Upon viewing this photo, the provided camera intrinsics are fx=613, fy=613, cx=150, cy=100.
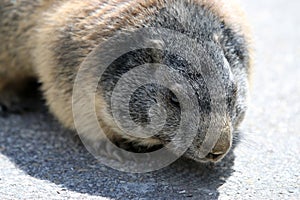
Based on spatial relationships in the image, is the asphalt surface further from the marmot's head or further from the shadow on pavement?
the marmot's head

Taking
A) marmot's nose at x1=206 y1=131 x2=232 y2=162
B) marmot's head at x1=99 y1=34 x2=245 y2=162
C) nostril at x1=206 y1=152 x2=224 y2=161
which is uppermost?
marmot's head at x1=99 y1=34 x2=245 y2=162

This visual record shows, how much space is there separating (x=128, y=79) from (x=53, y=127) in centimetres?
140

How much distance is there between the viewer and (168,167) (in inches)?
207

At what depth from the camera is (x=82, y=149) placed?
5598 millimetres

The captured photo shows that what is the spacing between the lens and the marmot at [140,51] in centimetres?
484

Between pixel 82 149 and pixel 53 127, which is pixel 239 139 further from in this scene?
pixel 53 127

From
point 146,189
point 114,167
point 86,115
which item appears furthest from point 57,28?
point 146,189

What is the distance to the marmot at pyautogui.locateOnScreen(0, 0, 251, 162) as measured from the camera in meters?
4.84

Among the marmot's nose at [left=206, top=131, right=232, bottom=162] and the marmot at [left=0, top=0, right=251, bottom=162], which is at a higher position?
the marmot at [left=0, top=0, right=251, bottom=162]

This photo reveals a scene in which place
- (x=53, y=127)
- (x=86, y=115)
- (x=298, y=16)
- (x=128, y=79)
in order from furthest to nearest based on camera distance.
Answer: (x=298, y=16) → (x=53, y=127) → (x=86, y=115) → (x=128, y=79)

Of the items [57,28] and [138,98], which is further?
[57,28]

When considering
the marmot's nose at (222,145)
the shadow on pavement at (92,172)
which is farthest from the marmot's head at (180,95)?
the shadow on pavement at (92,172)

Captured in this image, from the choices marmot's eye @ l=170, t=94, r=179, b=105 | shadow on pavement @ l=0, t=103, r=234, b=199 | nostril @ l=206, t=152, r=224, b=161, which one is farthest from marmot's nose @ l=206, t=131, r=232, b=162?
marmot's eye @ l=170, t=94, r=179, b=105

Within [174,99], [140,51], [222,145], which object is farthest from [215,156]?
[140,51]
